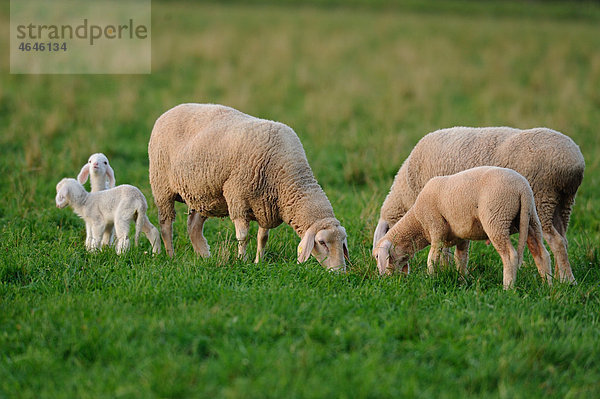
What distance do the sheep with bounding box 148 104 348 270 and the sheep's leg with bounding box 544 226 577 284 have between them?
1673 mm

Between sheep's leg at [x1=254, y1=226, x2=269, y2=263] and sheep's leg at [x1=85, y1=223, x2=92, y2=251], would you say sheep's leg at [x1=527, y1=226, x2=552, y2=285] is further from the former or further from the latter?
sheep's leg at [x1=85, y1=223, x2=92, y2=251]

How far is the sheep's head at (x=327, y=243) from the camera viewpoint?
5.13 m

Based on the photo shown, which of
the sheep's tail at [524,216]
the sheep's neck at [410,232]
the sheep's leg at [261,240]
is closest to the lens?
the sheep's tail at [524,216]

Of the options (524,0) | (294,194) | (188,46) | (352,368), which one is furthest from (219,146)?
(524,0)

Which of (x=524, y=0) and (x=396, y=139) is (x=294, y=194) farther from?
(x=524, y=0)

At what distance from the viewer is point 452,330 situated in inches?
161

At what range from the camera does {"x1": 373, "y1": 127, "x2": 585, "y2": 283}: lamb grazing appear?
5.23 meters

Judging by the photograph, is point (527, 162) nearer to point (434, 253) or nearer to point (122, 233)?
point (434, 253)

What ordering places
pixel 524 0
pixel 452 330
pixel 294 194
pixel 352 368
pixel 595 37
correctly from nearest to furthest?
pixel 352 368
pixel 452 330
pixel 294 194
pixel 595 37
pixel 524 0

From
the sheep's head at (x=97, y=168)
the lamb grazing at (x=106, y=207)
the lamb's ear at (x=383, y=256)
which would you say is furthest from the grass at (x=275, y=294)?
the sheep's head at (x=97, y=168)

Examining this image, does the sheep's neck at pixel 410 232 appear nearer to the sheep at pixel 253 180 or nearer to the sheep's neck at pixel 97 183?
the sheep at pixel 253 180

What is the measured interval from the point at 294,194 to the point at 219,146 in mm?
769

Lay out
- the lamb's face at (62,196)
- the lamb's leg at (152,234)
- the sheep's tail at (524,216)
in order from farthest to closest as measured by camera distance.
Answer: the lamb's leg at (152,234)
the lamb's face at (62,196)
the sheep's tail at (524,216)

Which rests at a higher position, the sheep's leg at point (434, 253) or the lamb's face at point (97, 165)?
the lamb's face at point (97, 165)
